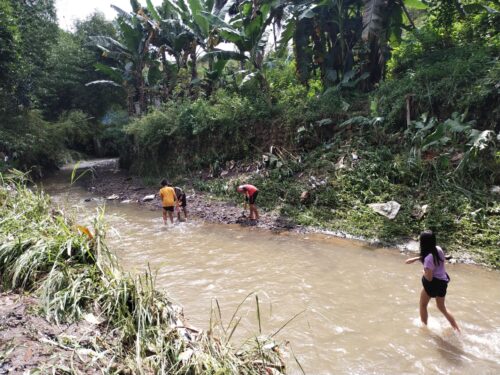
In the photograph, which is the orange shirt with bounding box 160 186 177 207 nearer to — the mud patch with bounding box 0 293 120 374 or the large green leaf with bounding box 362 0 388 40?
the mud patch with bounding box 0 293 120 374

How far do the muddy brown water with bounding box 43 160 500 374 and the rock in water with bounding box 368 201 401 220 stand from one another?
1258mm

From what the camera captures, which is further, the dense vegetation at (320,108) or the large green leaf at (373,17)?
the large green leaf at (373,17)

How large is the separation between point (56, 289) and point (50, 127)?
70.7 feet

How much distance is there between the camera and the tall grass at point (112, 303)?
3.06 metres

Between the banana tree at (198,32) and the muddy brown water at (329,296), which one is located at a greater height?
the banana tree at (198,32)

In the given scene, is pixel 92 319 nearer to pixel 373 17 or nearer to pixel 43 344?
pixel 43 344

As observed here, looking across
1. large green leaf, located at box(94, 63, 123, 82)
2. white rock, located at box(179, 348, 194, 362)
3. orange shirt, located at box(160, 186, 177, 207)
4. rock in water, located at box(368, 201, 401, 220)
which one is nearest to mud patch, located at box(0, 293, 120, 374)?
white rock, located at box(179, 348, 194, 362)

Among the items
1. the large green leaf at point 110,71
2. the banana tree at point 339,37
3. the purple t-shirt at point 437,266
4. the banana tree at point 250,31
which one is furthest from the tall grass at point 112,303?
the large green leaf at point 110,71

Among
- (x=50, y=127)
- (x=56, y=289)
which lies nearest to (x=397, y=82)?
(x=56, y=289)

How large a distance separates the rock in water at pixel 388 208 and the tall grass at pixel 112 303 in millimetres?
6175

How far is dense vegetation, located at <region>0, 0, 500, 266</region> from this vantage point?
9133 mm

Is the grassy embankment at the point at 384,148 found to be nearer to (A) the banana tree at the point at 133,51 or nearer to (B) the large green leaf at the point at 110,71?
(A) the banana tree at the point at 133,51

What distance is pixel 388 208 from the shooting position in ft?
29.7

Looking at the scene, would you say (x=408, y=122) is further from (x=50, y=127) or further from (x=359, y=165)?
(x=50, y=127)
